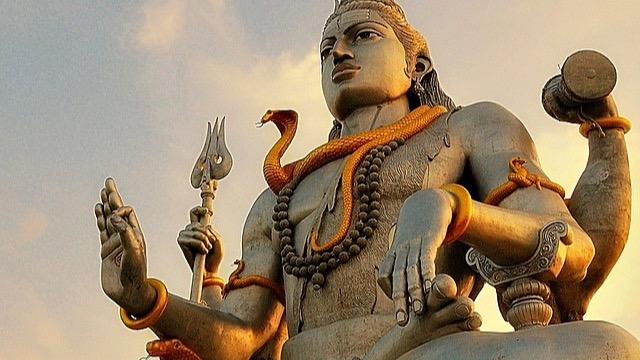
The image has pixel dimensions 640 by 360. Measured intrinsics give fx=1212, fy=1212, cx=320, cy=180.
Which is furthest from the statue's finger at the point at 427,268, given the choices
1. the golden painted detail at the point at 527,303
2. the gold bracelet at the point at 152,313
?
the gold bracelet at the point at 152,313

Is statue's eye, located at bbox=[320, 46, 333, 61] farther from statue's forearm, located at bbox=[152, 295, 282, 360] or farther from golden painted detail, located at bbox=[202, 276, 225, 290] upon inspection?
statue's forearm, located at bbox=[152, 295, 282, 360]

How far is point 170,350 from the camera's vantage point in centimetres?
696

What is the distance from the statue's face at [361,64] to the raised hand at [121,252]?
1740 millimetres

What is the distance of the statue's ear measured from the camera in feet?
25.1

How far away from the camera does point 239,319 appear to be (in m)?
7.23

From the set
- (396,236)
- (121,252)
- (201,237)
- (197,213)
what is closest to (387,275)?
(396,236)

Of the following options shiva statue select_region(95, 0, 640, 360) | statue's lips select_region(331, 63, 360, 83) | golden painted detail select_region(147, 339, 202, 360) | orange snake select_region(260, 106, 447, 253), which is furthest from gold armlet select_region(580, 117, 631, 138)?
golden painted detail select_region(147, 339, 202, 360)

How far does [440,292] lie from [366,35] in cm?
269

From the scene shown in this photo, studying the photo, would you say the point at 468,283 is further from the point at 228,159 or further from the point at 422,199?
the point at 228,159

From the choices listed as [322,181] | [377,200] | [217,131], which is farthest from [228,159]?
[377,200]

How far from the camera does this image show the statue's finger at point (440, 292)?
516 cm

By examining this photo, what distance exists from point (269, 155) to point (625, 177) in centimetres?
230

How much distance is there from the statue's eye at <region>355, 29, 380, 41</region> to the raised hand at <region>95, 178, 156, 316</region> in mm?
2010

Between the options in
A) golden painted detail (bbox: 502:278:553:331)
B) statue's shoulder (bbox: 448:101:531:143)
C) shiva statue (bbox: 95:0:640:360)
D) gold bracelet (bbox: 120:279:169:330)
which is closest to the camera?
shiva statue (bbox: 95:0:640:360)
